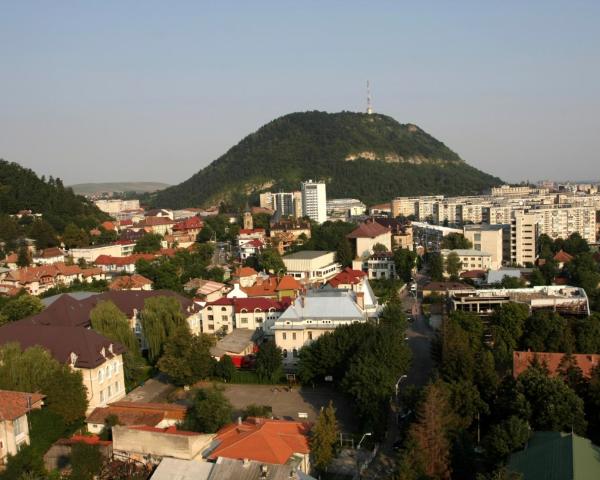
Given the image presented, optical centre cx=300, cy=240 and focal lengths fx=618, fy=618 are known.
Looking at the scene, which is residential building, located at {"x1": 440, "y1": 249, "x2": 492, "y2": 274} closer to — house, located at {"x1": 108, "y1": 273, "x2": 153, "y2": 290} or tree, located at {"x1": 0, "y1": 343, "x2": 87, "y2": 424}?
house, located at {"x1": 108, "y1": 273, "x2": 153, "y2": 290}

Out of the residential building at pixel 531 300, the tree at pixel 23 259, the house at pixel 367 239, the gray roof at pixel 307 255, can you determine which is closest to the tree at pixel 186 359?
the residential building at pixel 531 300

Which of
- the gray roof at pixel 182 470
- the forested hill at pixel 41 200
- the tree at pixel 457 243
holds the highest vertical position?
the forested hill at pixel 41 200

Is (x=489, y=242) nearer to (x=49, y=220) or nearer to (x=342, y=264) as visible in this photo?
(x=342, y=264)

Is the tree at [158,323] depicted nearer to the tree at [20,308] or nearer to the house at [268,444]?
the tree at [20,308]

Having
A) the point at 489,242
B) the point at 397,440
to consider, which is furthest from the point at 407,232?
the point at 397,440

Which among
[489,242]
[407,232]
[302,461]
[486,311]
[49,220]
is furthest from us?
[407,232]

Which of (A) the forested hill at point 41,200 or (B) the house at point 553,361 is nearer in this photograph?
(B) the house at point 553,361

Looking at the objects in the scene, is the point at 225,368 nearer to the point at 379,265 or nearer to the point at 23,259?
the point at 379,265
